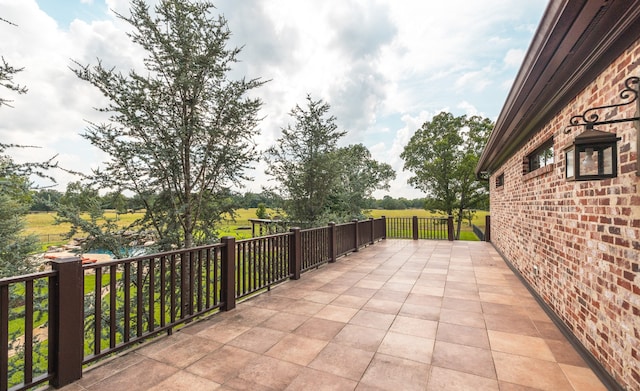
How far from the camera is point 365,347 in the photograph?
7.94ft

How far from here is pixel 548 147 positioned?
3676 mm

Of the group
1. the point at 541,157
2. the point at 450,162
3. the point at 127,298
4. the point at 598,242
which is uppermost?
the point at 450,162

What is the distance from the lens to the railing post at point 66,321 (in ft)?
6.01

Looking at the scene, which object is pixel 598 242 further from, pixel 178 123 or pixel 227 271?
pixel 178 123

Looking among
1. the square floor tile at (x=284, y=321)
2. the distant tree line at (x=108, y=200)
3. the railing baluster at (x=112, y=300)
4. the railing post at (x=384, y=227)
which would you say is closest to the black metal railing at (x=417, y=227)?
the railing post at (x=384, y=227)

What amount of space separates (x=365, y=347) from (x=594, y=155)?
226 cm

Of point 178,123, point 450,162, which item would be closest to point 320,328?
point 178,123

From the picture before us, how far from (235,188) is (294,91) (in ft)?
14.4

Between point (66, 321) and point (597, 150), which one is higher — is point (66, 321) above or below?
below

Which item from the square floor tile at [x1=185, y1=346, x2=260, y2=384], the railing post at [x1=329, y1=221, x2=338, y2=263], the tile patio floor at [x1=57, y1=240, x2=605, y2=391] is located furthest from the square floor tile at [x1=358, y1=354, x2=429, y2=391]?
the railing post at [x1=329, y1=221, x2=338, y2=263]

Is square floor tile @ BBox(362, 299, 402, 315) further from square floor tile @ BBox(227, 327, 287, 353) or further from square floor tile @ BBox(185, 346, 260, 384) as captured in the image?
square floor tile @ BBox(185, 346, 260, 384)

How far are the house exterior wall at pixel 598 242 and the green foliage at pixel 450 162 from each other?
42.2 feet

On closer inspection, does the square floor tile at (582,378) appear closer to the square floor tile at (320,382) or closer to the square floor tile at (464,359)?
the square floor tile at (464,359)

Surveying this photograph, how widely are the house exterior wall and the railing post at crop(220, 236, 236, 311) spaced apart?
3363mm
